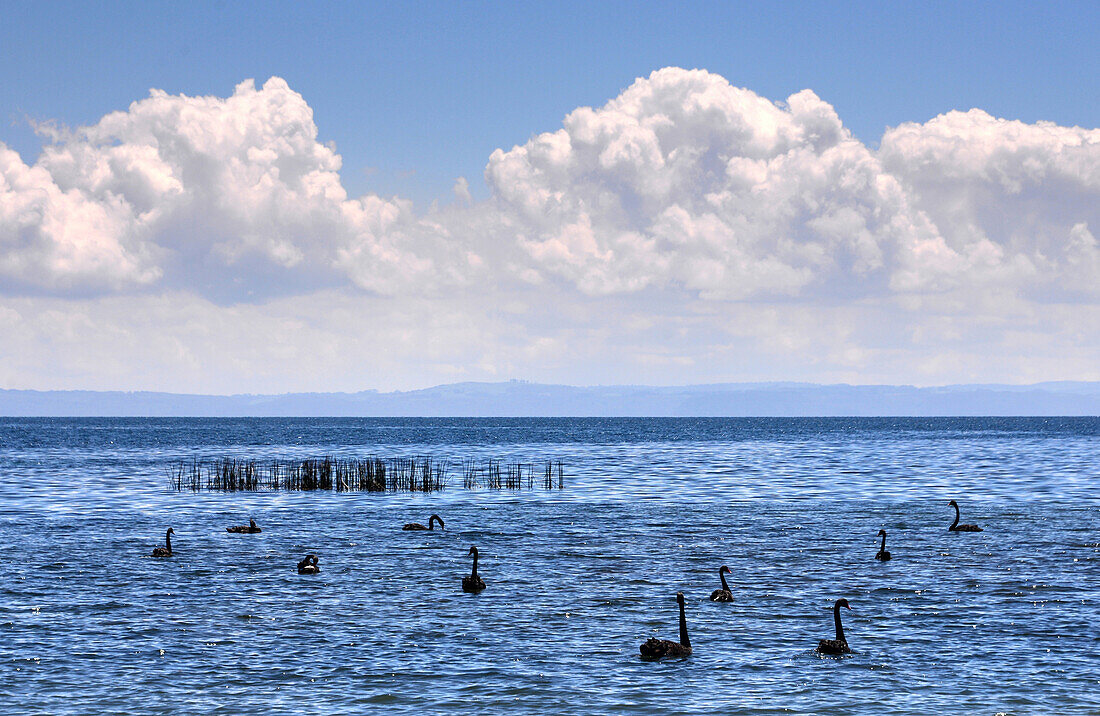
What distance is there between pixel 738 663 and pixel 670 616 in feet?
14.4

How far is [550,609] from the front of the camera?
28969 millimetres

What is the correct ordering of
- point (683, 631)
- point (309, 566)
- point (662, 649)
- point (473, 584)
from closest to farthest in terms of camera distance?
point (662, 649)
point (683, 631)
point (473, 584)
point (309, 566)

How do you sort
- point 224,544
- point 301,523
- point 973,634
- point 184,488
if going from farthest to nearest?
1. point 184,488
2. point 301,523
3. point 224,544
4. point 973,634

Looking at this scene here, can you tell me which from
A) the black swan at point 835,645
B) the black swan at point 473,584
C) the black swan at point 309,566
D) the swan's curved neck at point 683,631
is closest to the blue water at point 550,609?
the black swan at point 835,645

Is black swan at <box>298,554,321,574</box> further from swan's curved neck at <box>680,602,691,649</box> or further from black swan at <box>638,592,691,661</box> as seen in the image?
swan's curved neck at <box>680,602,691,649</box>

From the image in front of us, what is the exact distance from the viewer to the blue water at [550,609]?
21.5 meters

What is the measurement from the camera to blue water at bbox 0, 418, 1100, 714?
2148 cm

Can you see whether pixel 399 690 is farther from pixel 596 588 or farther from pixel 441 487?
pixel 441 487

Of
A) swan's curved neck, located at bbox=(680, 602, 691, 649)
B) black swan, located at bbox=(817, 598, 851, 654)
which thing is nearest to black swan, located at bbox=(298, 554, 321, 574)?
swan's curved neck, located at bbox=(680, 602, 691, 649)

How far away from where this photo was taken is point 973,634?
2597 centimetres

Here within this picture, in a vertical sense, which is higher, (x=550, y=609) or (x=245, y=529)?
(x=245, y=529)

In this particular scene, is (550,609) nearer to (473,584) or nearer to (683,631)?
(473,584)

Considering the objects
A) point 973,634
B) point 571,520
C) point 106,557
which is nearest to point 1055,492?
point 571,520

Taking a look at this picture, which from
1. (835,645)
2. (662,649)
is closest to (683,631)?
(662,649)
